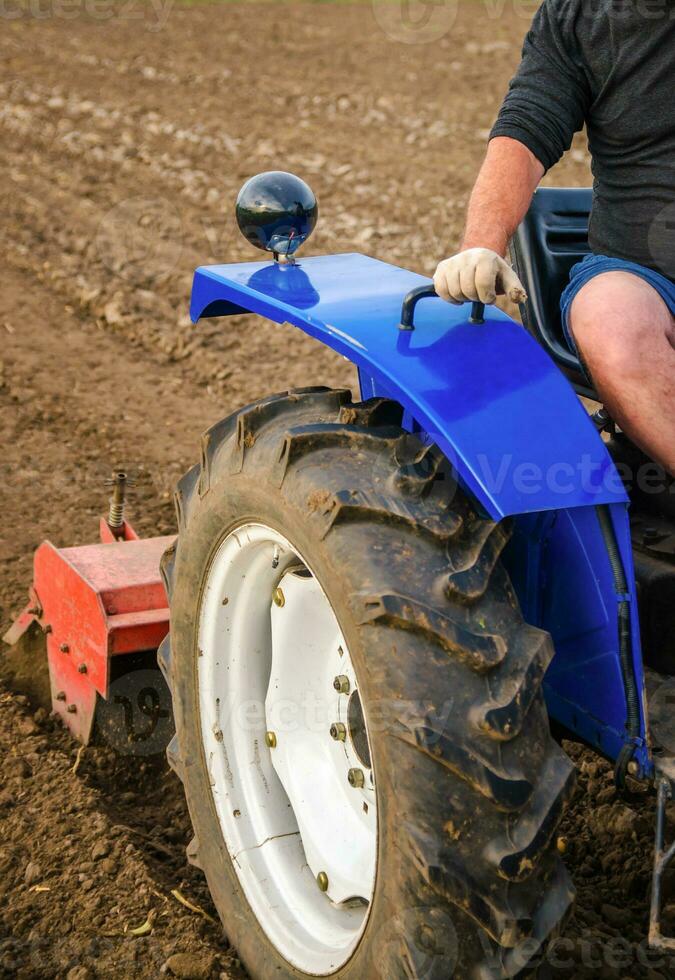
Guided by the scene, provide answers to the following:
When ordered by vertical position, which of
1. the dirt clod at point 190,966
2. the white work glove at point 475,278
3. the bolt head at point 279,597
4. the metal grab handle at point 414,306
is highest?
the white work glove at point 475,278

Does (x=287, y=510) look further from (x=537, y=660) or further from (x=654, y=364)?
(x=654, y=364)

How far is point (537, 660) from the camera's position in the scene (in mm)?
1606

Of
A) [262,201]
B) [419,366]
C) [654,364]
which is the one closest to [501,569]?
[419,366]

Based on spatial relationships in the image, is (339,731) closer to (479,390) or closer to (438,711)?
(438,711)

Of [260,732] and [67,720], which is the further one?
[67,720]

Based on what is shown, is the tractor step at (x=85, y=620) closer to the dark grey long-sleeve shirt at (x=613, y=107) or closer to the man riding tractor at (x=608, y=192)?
the man riding tractor at (x=608, y=192)

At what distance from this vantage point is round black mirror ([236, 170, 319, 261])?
2.18 metres

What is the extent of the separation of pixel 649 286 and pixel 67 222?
510 centimetres

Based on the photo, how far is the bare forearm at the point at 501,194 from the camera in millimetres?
2105

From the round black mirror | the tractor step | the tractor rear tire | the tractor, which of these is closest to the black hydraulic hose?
the tractor

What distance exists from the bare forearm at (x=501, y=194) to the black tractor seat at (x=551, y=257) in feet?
0.77

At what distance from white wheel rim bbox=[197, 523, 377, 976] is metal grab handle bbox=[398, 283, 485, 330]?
413 mm

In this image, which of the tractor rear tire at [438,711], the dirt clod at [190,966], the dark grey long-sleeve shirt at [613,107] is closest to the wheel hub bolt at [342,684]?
the tractor rear tire at [438,711]

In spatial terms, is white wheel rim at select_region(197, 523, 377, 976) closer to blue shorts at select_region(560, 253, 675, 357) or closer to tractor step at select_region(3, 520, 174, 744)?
tractor step at select_region(3, 520, 174, 744)
